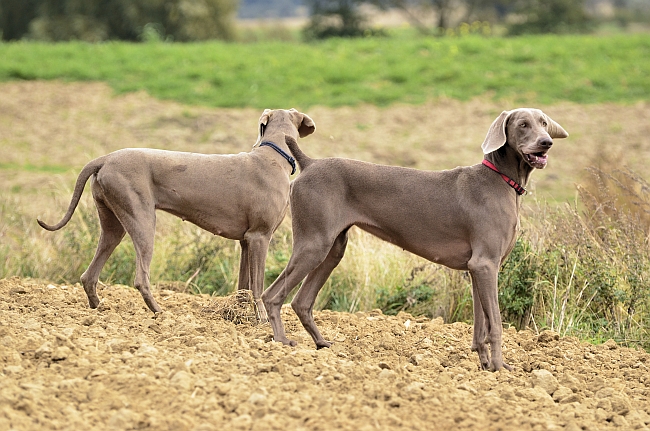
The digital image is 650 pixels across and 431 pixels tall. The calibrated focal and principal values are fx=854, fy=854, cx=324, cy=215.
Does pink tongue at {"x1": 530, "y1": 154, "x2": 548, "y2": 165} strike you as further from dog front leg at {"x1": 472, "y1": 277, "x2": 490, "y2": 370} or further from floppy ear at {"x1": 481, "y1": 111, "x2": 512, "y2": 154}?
dog front leg at {"x1": 472, "y1": 277, "x2": 490, "y2": 370}

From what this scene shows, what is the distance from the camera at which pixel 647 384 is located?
575 cm

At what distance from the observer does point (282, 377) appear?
199 inches

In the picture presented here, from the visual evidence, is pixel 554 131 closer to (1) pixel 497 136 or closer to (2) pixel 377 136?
(1) pixel 497 136

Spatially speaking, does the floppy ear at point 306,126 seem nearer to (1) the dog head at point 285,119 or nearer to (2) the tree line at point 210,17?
(1) the dog head at point 285,119

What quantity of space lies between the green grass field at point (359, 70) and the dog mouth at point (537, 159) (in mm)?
12940

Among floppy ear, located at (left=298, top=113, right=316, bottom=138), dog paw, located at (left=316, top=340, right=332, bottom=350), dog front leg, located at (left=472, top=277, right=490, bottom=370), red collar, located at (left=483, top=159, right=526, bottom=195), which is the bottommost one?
dog paw, located at (left=316, top=340, right=332, bottom=350)

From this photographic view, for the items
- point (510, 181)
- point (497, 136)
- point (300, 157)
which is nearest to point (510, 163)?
point (510, 181)

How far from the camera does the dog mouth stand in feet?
18.5

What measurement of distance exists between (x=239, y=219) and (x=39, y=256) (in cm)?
312

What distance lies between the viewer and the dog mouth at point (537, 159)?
565cm

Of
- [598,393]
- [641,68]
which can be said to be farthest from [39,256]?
[641,68]

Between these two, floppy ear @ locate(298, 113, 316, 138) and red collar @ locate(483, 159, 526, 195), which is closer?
red collar @ locate(483, 159, 526, 195)

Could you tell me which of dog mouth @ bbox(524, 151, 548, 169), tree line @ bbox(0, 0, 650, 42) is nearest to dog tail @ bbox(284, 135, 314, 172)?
dog mouth @ bbox(524, 151, 548, 169)

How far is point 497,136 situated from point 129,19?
29520 mm
